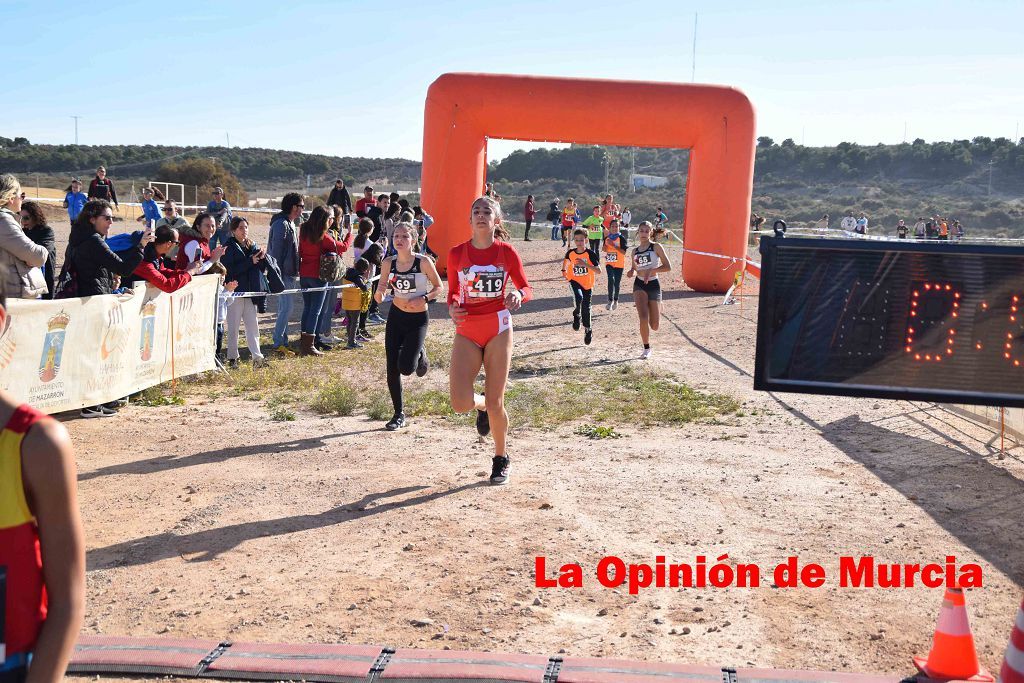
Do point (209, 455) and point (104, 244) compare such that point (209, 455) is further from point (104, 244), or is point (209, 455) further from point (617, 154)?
point (617, 154)

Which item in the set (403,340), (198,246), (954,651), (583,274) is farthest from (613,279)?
(954,651)

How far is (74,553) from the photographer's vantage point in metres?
2.21

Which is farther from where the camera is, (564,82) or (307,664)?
(564,82)

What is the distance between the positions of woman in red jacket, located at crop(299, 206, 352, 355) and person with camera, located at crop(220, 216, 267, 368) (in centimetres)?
76

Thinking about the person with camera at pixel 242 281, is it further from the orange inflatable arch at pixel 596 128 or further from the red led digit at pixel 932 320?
the red led digit at pixel 932 320

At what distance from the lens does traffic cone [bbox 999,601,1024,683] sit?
3.54 metres

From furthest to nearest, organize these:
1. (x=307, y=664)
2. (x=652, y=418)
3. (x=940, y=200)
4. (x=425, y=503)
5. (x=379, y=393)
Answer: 1. (x=940, y=200)
2. (x=379, y=393)
3. (x=652, y=418)
4. (x=425, y=503)
5. (x=307, y=664)

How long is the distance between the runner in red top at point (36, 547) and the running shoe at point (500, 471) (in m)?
4.98

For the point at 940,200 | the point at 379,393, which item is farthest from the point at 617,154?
the point at 379,393

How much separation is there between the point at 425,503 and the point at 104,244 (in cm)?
454

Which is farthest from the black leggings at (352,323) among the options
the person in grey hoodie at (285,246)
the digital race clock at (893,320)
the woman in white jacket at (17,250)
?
the digital race clock at (893,320)

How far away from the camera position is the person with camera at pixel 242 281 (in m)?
12.1

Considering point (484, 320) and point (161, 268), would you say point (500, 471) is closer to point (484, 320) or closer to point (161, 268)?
point (484, 320)

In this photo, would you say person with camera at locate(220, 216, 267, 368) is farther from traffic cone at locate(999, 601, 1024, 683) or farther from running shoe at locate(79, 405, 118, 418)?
traffic cone at locate(999, 601, 1024, 683)
